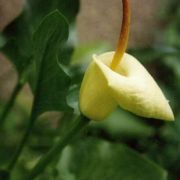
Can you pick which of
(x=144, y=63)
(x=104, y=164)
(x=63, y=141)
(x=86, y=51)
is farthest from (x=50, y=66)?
(x=144, y=63)

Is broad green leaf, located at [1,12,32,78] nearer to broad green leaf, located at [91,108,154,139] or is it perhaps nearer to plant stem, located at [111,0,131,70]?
plant stem, located at [111,0,131,70]

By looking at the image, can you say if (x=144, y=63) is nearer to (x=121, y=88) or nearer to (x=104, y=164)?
(x=104, y=164)

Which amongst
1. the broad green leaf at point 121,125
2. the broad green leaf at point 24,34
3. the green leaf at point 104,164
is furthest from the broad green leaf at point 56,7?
the broad green leaf at point 121,125

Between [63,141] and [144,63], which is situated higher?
[63,141]

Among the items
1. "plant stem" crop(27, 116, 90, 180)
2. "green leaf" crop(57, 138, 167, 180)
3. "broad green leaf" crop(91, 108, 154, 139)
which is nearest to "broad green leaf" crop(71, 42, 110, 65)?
"green leaf" crop(57, 138, 167, 180)

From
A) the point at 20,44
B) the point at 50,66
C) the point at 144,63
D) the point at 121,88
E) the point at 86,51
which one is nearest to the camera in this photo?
the point at 121,88

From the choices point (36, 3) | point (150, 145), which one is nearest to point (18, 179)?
point (36, 3)
